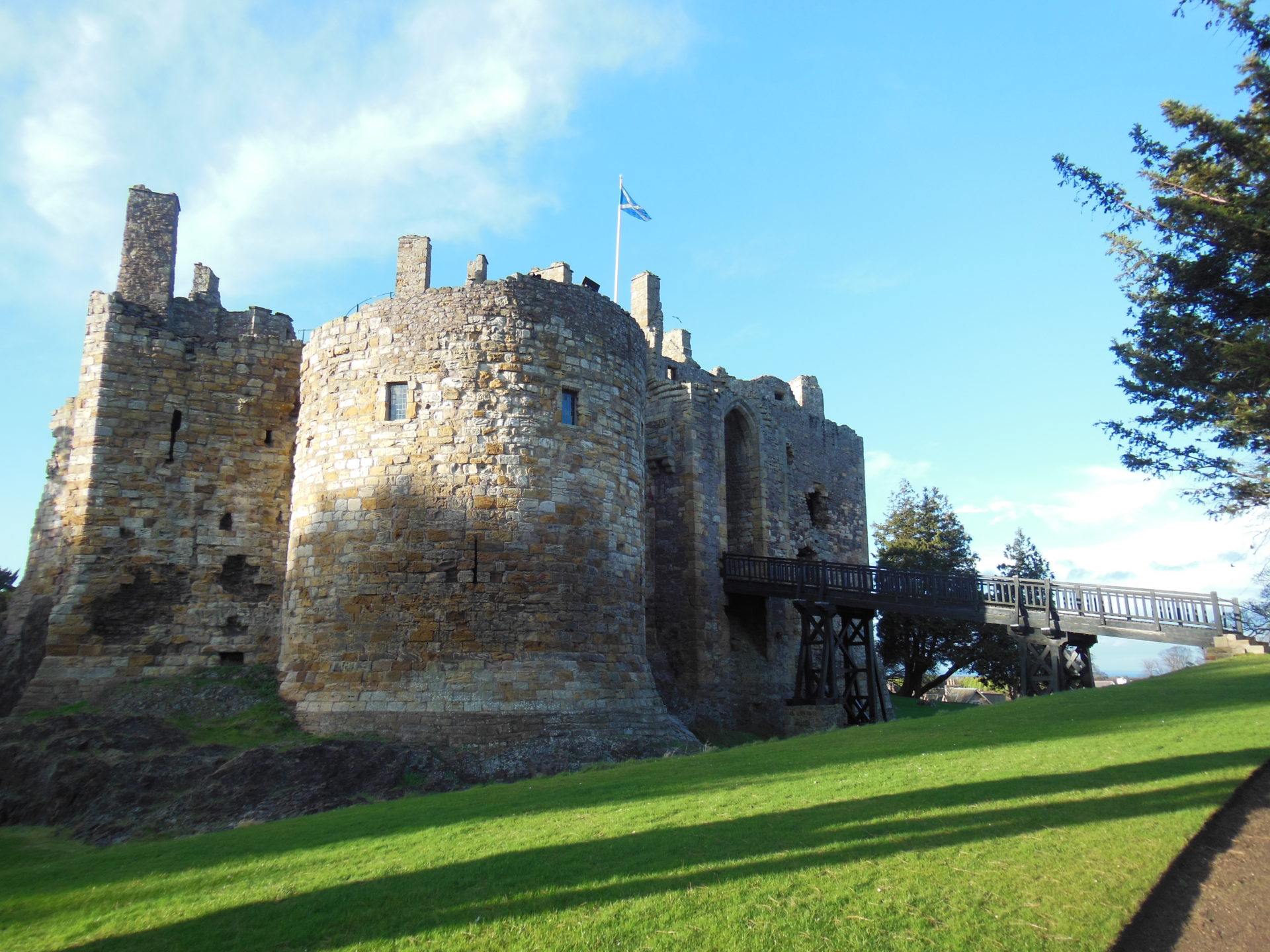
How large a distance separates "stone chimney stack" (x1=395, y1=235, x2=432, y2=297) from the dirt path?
1790 cm

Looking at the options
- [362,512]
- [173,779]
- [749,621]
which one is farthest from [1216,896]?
[749,621]

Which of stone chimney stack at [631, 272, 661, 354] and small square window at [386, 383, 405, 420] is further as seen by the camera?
stone chimney stack at [631, 272, 661, 354]

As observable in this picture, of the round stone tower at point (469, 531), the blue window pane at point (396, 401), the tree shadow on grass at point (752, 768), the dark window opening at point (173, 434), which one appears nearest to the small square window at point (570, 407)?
the round stone tower at point (469, 531)

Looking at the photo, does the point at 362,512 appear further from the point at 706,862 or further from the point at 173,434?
the point at 706,862

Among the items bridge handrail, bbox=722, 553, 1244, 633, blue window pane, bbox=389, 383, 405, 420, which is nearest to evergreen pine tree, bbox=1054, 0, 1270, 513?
bridge handrail, bbox=722, 553, 1244, 633

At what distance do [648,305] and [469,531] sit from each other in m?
15.0

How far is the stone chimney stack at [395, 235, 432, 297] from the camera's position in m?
21.0

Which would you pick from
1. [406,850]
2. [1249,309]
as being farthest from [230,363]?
[1249,309]

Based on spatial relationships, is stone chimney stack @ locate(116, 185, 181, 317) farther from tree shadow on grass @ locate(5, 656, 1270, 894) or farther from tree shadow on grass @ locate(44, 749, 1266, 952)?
tree shadow on grass @ locate(44, 749, 1266, 952)

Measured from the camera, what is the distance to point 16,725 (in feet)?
46.9

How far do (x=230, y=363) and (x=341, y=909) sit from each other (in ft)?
46.7

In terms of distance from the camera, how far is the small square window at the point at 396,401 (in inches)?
634

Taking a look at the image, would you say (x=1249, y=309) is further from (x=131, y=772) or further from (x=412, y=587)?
(x=131, y=772)

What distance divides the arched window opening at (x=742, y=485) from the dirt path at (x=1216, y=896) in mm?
18744
